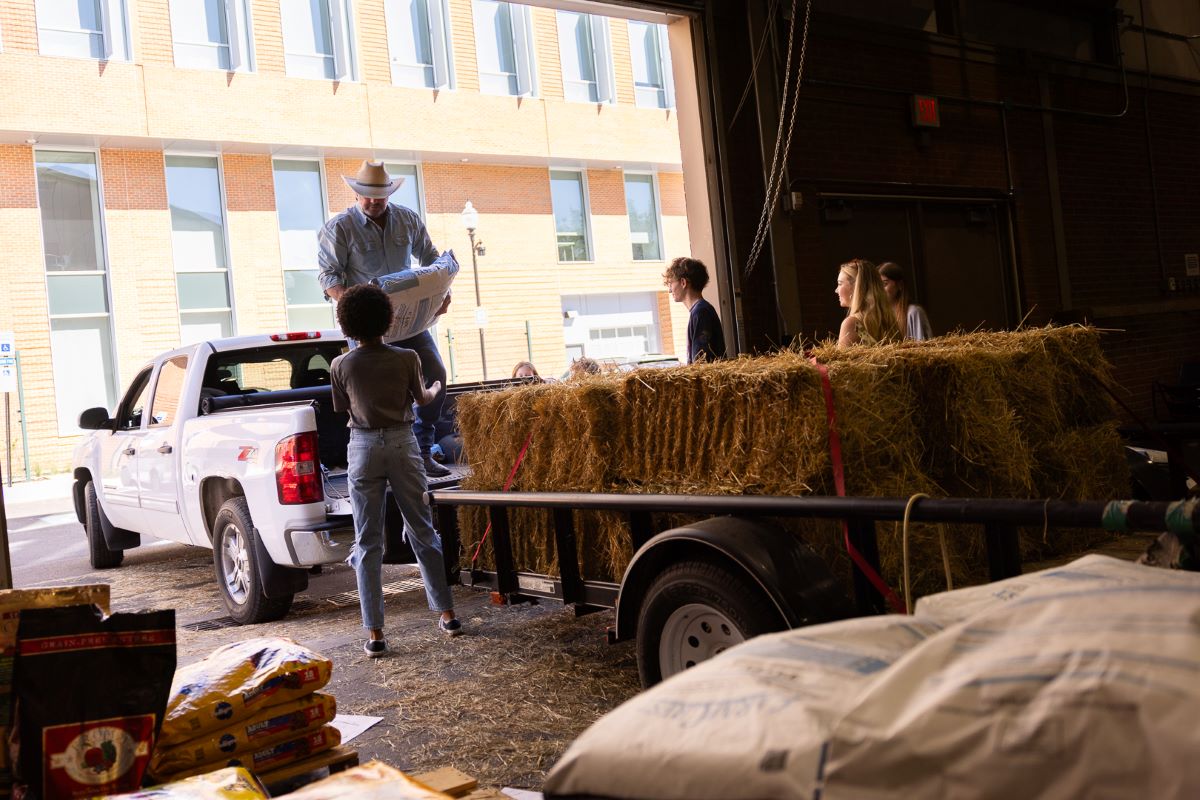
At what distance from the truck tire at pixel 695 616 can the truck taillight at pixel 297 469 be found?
298cm

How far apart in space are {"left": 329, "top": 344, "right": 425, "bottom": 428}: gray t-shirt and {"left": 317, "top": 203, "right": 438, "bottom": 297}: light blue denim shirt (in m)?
1.42

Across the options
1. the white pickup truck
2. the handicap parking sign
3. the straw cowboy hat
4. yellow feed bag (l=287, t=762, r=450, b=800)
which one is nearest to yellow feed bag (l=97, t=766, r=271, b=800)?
yellow feed bag (l=287, t=762, r=450, b=800)

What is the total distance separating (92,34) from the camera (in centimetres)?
2289

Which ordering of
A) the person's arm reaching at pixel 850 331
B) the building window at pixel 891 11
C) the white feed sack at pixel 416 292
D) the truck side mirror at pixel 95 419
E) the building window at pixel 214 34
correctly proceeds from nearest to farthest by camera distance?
the person's arm reaching at pixel 850 331 → the white feed sack at pixel 416 292 → the truck side mirror at pixel 95 419 → the building window at pixel 891 11 → the building window at pixel 214 34

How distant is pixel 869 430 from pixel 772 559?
0.62 meters

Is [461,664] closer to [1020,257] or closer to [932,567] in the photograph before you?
[932,567]

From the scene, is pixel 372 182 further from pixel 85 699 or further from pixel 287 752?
pixel 85 699

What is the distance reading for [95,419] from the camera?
27.5 feet

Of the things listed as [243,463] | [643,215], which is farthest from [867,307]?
[643,215]

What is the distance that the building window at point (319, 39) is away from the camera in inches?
986

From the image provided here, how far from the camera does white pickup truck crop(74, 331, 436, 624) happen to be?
6.22 m

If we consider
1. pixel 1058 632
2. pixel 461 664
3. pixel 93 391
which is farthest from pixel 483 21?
pixel 1058 632

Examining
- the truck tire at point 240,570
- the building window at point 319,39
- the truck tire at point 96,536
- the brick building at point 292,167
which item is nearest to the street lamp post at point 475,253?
the brick building at point 292,167

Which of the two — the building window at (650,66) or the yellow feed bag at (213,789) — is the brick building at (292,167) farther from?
the yellow feed bag at (213,789)
